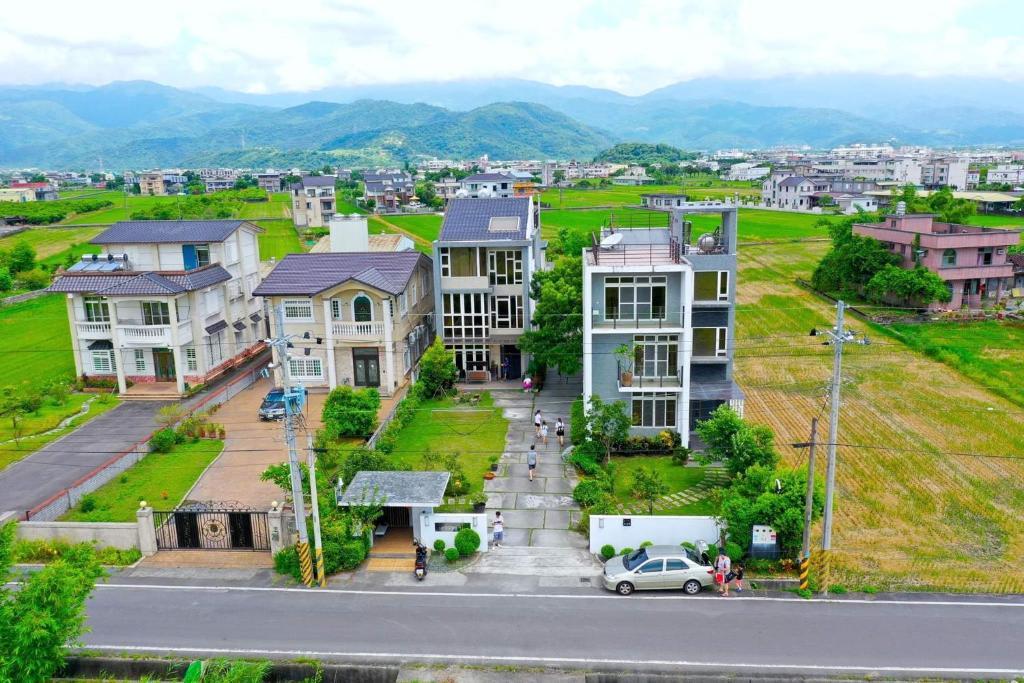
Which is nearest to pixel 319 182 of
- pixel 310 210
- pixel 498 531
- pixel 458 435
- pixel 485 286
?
pixel 310 210

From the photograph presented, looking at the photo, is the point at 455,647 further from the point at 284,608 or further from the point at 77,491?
the point at 77,491

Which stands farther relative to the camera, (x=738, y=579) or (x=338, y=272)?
(x=338, y=272)

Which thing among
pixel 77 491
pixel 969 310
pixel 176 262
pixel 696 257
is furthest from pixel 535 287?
pixel 969 310

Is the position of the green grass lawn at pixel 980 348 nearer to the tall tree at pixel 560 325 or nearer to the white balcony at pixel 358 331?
the tall tree at pixel 560 325

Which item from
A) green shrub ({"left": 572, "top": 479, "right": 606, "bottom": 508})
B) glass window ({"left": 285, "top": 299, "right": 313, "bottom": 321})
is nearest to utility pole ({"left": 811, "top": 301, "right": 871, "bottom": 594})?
green shrub ({"left": 572, "top": 479, "right": 606, "bottom": 508})

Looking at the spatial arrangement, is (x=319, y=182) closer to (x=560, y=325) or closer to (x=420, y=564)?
(x=560, y=325)

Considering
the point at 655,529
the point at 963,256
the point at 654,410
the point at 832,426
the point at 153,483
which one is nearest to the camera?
the point at 832,426

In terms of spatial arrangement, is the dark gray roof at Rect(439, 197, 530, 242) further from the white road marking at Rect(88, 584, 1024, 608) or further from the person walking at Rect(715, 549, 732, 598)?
the person walking at Rect(715, 549, 732, 598)
